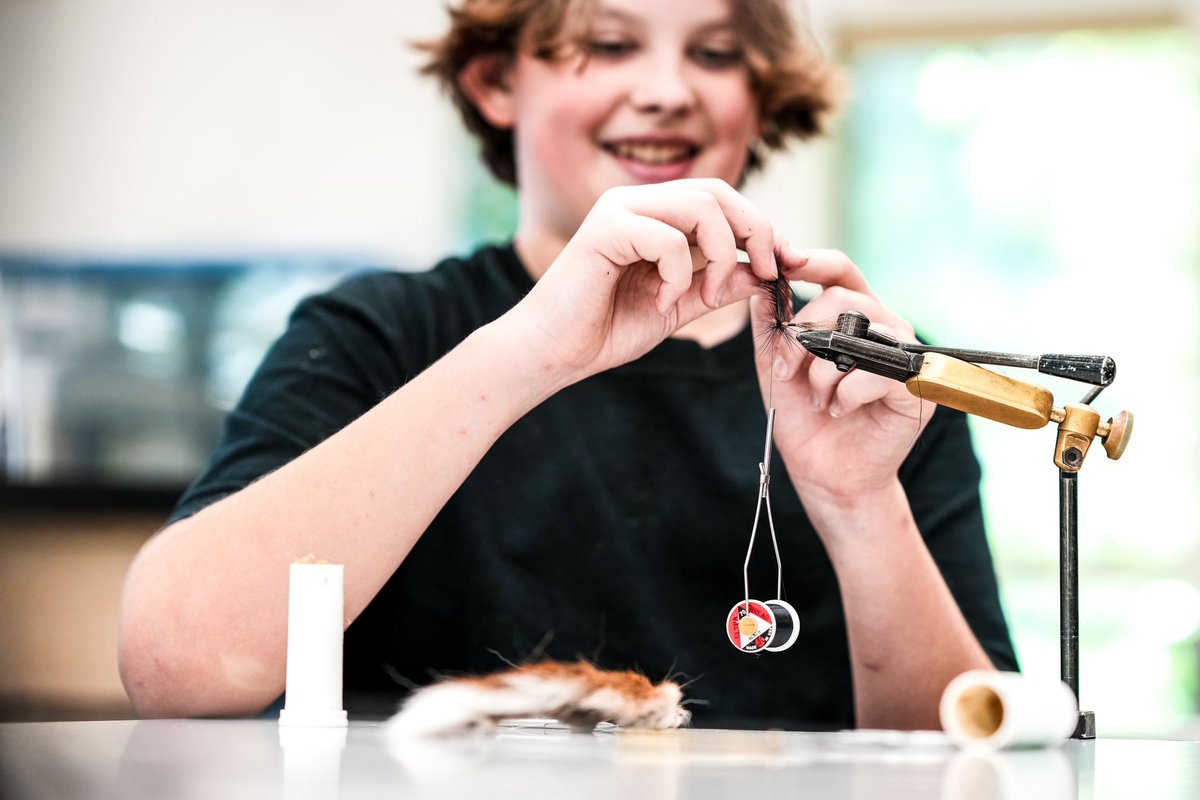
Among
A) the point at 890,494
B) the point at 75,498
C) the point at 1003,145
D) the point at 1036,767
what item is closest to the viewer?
the point at 1036,767

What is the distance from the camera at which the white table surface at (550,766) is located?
1.70 feet

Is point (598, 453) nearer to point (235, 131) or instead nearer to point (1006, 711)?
point (1006, 711)

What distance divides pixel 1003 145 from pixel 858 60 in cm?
50

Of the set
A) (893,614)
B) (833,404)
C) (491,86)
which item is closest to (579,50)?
(491,86)

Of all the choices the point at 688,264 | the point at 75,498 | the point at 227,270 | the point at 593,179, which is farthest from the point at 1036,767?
the point at 227,270

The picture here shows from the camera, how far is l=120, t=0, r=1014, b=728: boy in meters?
0.94

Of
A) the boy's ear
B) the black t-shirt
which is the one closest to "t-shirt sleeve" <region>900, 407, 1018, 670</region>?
the black t-shirt

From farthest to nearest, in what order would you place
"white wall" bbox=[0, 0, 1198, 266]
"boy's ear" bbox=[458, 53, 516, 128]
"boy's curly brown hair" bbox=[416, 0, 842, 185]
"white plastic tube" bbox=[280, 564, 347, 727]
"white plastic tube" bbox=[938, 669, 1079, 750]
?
"white wall" bbox=[0, 0, 1198, 266] → "boy's ear" bbox=[458, 53, 516, 128] → "boy's curly brown hair" bbox=[416, 0, 842, 185] → "white plastic tube" bbox=[280, 564, 347, 727] → "white plastic tube" bbox=[938, 669, 1079, 750]

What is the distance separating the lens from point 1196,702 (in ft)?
10.6

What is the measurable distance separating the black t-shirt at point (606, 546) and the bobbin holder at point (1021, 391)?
1.26 feet

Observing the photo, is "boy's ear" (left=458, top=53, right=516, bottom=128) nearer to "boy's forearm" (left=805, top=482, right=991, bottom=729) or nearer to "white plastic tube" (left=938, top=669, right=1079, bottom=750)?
"boy's forearm" (left=805, top=482, right=991, bottom=729)

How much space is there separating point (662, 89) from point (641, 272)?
0.40m

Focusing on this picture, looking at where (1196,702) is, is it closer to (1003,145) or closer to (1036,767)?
(1003,145)

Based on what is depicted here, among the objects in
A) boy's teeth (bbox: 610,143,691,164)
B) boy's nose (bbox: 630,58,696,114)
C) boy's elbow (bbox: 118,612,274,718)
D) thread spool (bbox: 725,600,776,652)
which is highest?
boy's nose (bbox: 630,58,696,114)
